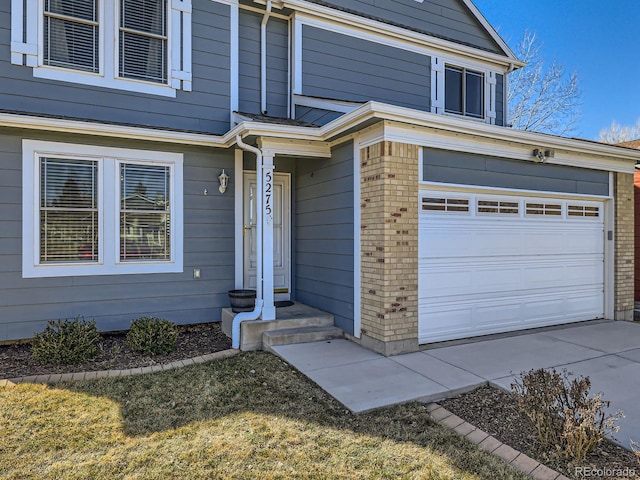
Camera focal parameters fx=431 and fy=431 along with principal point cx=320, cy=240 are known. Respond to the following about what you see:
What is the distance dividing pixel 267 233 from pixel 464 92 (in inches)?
225

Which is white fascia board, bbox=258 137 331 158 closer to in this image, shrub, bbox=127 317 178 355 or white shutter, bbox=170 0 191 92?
white shutter, bbox=170 0 191 92

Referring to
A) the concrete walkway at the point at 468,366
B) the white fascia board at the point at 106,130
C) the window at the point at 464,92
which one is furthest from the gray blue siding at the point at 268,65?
the concrete walkway at the point at 468,366

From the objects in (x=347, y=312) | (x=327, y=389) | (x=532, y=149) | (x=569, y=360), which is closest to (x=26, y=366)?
(x=327, y=389)

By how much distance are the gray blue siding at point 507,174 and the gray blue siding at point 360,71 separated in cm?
277

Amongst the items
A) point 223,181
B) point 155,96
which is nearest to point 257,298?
point 223,181

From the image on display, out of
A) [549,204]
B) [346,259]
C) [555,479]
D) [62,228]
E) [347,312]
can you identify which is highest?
[549,204]

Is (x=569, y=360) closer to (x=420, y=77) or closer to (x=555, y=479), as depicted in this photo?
(x=555, y=479)

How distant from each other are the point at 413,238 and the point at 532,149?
2536mm

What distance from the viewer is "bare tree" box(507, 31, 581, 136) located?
19.2 m

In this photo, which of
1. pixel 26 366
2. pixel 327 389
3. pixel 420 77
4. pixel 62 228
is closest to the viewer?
pixel 327 389

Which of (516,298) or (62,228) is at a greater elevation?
(62,228)

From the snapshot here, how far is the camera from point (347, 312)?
5906 millimetres

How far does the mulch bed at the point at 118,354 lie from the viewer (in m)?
4.82

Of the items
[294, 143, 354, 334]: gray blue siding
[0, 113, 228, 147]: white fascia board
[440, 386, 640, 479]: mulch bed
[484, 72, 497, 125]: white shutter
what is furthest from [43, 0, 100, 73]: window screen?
[484, 72, 497, 125]: white shutter
